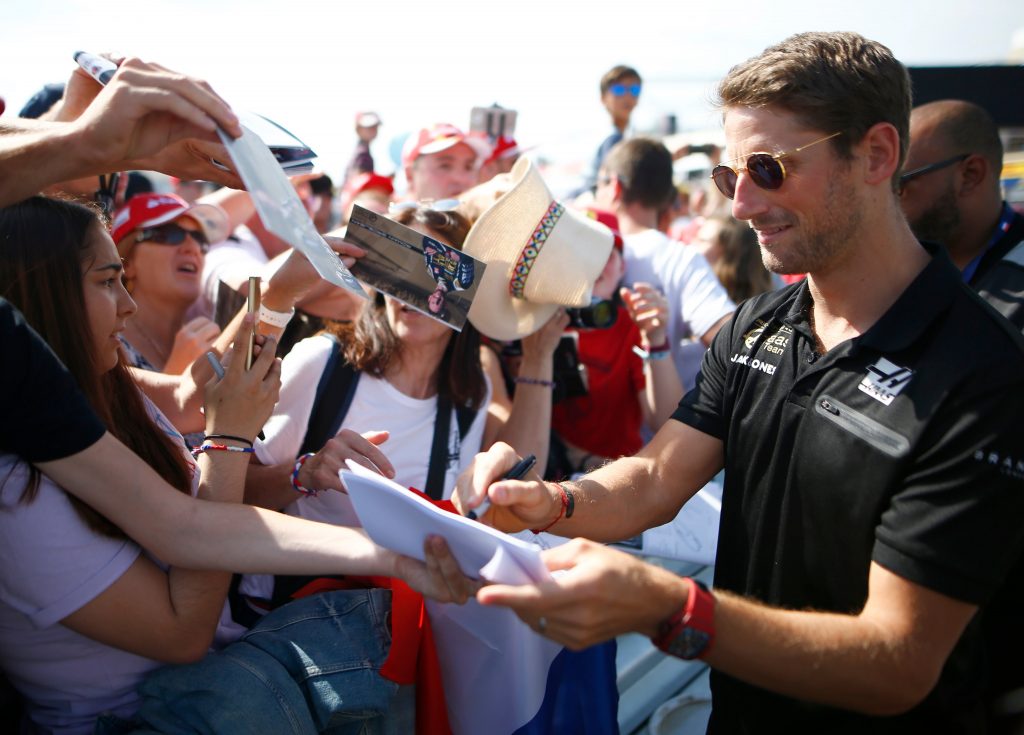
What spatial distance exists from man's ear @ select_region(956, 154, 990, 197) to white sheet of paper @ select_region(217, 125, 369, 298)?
8.18 ft

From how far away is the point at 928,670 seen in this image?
4.58 feet

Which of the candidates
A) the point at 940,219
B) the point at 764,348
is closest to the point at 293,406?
the point at 764,348

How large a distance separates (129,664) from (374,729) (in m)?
0.57

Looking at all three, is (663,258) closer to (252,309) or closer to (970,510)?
(252,309)

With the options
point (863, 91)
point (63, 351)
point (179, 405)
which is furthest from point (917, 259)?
point (179, 405)

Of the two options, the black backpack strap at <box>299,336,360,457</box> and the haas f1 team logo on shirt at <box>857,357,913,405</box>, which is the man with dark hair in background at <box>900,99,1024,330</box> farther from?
the black backpack strap at <box>299,336,360,457</box>

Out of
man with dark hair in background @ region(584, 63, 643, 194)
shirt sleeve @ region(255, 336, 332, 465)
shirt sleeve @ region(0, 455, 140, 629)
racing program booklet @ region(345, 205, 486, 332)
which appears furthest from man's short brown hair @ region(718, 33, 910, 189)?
man with dark hair in background @ region(584, 63, 643, 194)

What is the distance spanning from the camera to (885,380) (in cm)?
155

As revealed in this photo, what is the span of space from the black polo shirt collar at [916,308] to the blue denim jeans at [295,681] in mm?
1291

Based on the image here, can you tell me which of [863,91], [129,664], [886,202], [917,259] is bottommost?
[129,664]

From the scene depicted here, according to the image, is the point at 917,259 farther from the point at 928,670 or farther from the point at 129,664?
the point at 129,664

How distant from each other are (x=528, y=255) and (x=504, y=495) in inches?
45.5

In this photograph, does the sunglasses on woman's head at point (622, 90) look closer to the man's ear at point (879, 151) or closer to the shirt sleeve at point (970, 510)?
the man's ear at point (879, 151)

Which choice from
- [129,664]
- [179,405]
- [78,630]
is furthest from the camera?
[179,405]
